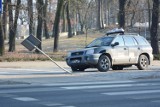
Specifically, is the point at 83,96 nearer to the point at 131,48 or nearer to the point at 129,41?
the point at 131,48

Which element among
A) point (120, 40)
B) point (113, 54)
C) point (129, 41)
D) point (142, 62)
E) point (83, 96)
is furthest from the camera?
point (142, 62)

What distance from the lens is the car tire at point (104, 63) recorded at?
21.6 m

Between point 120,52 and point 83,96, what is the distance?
10239mm

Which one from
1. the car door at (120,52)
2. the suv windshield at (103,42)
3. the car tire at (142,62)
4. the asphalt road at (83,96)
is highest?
the suv windshield at (103,42)

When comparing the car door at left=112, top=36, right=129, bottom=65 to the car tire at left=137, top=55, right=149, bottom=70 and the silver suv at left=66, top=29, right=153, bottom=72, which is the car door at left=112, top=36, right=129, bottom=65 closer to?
the silver suv at left=66, top=29, right=153, bottom=72

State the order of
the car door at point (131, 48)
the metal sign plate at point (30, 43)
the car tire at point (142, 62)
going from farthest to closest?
the car tire at point (142, 62), the car door at point (131, 48), the metal sign plate at point (30, 43)

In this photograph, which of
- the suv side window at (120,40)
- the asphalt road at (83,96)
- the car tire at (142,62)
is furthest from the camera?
the car tire at (142,62)

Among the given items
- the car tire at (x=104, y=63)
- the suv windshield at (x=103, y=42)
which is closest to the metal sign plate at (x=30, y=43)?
the car tire at (x=104, y=63)

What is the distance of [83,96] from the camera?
12.5m

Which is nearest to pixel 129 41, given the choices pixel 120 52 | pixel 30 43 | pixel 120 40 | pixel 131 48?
pixel 131 48

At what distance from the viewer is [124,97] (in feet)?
40.5

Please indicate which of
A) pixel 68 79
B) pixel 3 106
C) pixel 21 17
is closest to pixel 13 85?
pixel 68 79

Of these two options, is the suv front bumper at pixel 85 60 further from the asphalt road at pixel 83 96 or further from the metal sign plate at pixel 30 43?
the asphalt road at pixel 83 96

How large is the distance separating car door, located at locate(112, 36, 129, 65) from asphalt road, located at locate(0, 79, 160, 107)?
23.1 feet
